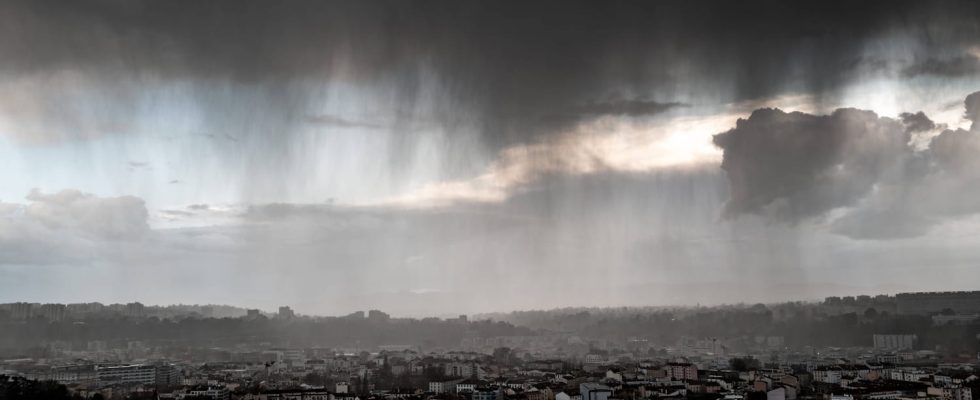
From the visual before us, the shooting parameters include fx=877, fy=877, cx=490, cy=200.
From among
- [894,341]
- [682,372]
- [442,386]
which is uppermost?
[894,341]

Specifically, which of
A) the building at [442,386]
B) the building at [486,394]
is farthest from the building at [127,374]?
the building at [486,394]

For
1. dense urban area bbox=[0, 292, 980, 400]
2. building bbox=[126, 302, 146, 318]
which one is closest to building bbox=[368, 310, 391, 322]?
dense urban area bbox=[0, 292, 980, 400]

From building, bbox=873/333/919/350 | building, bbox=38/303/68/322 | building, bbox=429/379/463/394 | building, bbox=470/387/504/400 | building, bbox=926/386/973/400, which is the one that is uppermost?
building, bbox=38/303/68/322

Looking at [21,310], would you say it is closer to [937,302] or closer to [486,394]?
[486,394]

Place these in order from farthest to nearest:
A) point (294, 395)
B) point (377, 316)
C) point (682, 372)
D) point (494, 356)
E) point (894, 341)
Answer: point (377, 316), point (894, 341), point (494, 356), point (682, 372), point (294, 395)

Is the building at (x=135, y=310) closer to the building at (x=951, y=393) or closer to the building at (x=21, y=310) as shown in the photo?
the building at (x=21, y=310)

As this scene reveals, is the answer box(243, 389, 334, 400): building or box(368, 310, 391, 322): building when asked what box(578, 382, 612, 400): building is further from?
box(368, 310, 391, 322): building

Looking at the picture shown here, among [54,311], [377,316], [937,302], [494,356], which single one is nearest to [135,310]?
[54,311]
